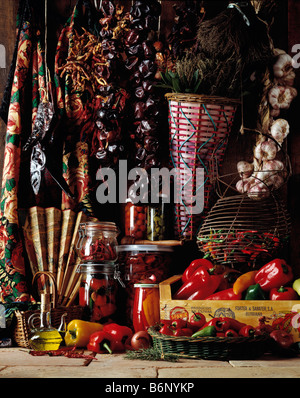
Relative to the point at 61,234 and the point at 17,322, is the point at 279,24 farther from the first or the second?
the point at 17,322

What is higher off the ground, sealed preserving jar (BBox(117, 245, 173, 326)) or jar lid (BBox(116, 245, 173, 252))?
jar lid (BBox(116, 245, 173, 252))

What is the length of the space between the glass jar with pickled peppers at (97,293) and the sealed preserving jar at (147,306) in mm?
134

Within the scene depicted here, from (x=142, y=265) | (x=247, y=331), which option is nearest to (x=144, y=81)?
(x=142, y=265)

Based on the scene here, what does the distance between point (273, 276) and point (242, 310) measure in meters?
0.23

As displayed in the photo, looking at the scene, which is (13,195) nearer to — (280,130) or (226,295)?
(226,295)

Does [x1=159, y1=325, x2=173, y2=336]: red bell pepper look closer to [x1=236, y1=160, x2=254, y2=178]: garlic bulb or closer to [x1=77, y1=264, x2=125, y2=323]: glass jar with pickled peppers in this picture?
[x1=77, y1=264, x2=125, y2=323]: glass jar with pickled peppers


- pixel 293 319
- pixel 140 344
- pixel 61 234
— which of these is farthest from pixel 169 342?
pixel 61 234

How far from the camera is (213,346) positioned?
1.62 meters

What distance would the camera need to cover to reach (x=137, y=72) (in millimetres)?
2281

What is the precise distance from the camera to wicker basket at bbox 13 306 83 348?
1.95 meters

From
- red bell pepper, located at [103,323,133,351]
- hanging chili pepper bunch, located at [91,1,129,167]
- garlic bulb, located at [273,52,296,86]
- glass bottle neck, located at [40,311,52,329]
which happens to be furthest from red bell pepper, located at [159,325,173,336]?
garlic bulb, located at [273,52,296,86]

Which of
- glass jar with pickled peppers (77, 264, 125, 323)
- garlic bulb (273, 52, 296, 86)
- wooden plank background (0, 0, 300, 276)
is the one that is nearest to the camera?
glass jar with pickled peppers (77, 264, 125, 323)

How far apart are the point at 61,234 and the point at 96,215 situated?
0.19 meters

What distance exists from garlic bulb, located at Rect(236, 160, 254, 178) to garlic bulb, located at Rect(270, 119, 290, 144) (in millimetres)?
173
